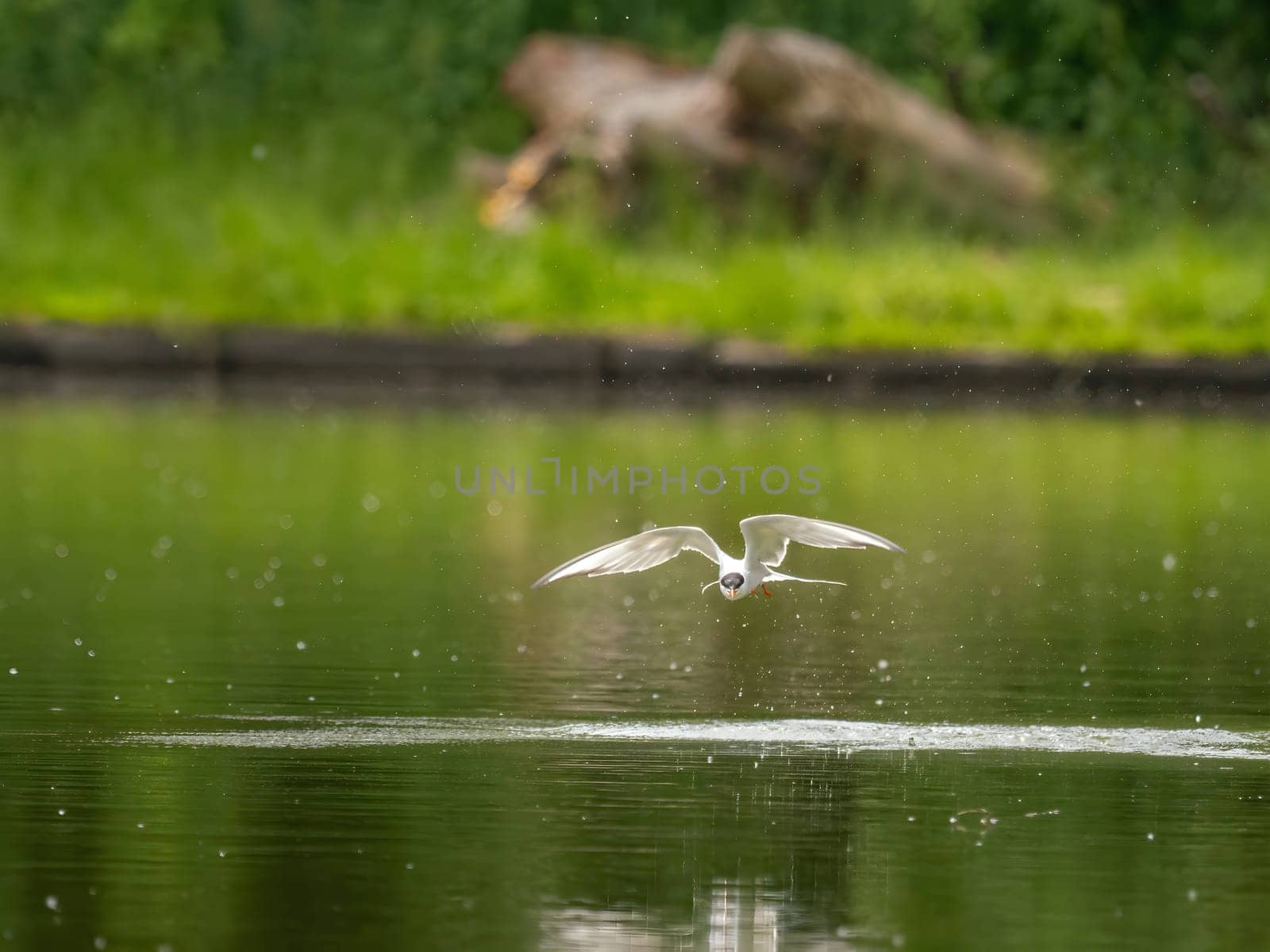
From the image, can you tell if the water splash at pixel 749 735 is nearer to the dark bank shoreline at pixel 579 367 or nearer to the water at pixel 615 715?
the water at pixel 615 715

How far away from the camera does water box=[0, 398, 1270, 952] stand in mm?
5949

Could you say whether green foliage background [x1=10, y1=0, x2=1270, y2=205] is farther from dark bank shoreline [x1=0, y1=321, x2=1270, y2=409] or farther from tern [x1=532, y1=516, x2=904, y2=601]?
tern [x1=532, y1=516, x2=904, y2=601]

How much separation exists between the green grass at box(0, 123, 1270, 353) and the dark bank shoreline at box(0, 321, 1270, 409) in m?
0.41

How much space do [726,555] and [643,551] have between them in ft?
0.86

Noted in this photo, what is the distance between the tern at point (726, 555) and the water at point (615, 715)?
20.8 inches

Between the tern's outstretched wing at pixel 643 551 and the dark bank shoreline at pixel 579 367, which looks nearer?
the tern's outstretched wing at pixel 643 551

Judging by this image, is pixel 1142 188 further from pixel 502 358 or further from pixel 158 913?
pixel 158 913

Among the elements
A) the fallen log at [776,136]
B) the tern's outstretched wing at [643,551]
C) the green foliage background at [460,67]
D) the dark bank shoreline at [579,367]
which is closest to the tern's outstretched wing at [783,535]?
the tern's outstretched wing at [643,551]

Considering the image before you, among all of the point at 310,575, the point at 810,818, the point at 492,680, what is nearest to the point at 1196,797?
the point at 810,818

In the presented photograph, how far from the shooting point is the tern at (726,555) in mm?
8156

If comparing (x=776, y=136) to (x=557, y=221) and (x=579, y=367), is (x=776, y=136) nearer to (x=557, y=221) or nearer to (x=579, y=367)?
(x=557, y=221)

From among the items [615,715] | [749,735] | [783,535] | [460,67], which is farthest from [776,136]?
[749,735]

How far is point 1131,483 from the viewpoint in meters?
17.5

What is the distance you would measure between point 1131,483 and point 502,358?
26.8ft
